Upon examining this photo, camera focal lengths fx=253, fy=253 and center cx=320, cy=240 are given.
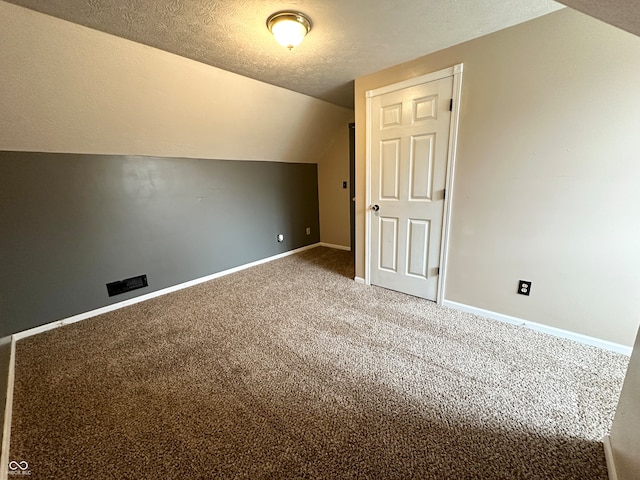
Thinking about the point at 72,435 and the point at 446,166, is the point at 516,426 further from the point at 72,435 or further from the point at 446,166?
the point at 72,435

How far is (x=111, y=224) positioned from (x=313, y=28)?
2.51 meters

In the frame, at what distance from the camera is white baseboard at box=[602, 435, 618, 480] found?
40.1 inches

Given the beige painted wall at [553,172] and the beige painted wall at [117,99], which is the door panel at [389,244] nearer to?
the beige painted wall at [553,172]

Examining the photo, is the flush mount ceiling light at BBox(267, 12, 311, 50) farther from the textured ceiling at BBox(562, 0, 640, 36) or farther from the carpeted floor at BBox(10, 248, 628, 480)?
the carpeted floor at BBox(10, 248, 628, 480)

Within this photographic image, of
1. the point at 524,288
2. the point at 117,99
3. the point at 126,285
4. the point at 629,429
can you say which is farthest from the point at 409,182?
the point at 126,285

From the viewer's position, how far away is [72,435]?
4.17 ft

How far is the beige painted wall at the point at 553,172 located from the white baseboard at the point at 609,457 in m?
0.95

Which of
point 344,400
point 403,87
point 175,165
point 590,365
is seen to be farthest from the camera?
point 175,165

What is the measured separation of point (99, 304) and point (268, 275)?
174 centimetres

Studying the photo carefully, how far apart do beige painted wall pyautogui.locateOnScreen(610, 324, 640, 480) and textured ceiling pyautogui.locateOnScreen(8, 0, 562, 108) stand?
1.98 metres

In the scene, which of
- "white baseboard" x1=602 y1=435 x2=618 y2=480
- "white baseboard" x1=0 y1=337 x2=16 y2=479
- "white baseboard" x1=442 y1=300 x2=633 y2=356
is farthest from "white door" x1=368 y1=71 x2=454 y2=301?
"white baseboard" x1=0 y1=337 x2=16 y2=479

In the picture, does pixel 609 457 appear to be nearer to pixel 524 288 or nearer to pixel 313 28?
pixel 524 288

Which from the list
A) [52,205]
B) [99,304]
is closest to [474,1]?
[52,205]

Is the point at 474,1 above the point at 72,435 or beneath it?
above
